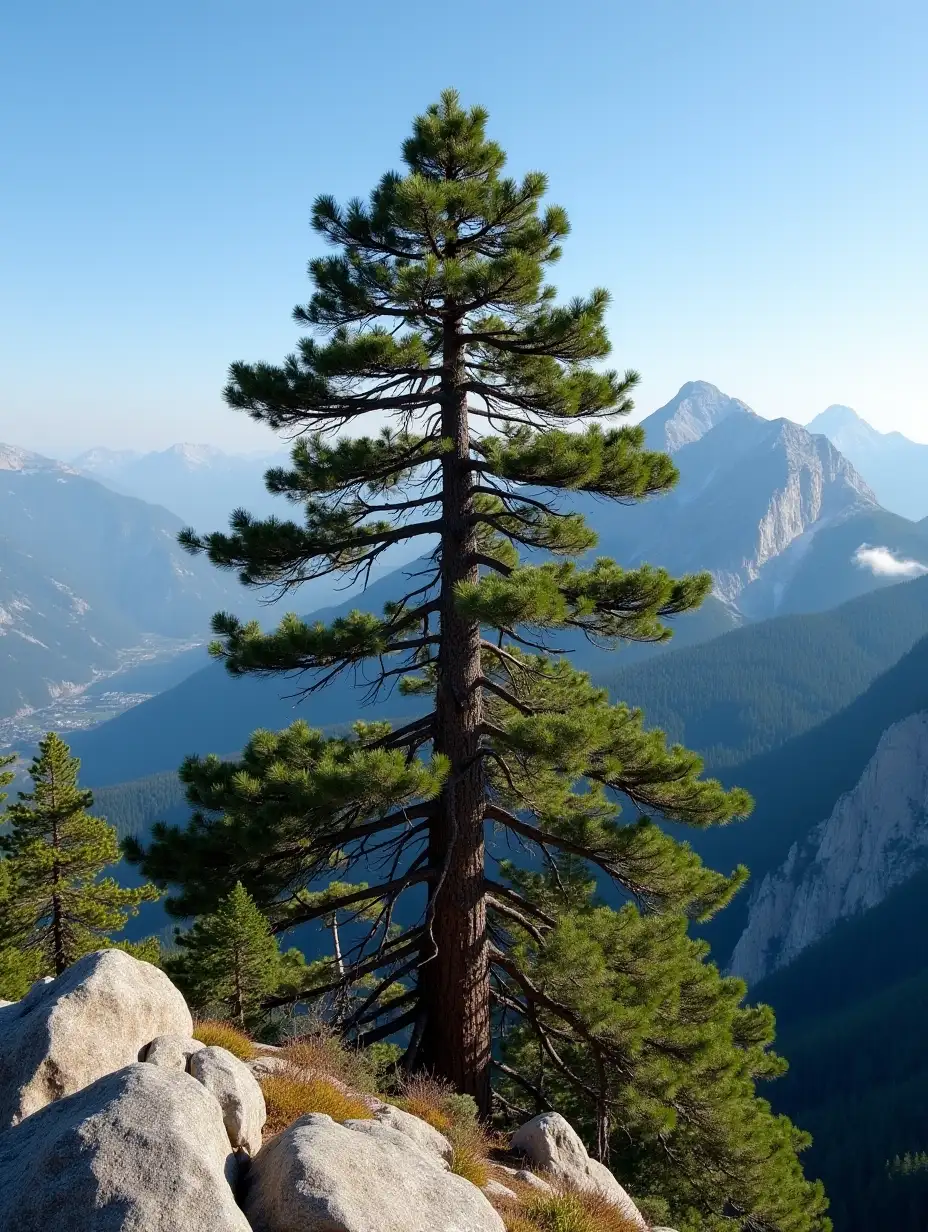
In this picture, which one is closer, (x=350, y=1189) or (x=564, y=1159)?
(x=350, y=1189)

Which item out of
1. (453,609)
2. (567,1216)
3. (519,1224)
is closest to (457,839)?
(453,609)

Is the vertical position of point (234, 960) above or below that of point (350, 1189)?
below

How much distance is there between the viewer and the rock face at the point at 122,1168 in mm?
5762

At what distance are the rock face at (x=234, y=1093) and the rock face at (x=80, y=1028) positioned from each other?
2.39 feet

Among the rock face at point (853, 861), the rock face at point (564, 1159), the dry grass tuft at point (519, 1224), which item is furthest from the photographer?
the rock face at point (853, 861)

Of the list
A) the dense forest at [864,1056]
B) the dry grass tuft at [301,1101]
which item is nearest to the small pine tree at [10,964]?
the dry grass tuft at [301,1101]

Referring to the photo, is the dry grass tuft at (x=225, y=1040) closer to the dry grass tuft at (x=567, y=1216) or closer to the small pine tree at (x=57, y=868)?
the dry grass tuft at (x=567, y=1216)

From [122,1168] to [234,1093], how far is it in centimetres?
169

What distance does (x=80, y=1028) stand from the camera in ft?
26.2

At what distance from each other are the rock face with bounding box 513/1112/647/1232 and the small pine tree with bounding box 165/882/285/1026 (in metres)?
4.44

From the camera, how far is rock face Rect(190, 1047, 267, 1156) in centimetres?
741

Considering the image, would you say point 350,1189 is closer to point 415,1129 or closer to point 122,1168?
point 122,1168

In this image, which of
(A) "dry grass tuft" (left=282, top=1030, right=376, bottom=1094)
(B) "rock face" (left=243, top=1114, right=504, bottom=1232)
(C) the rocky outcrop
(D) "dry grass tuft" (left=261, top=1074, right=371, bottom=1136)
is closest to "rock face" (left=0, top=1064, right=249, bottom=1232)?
(C) the rocky outcrop

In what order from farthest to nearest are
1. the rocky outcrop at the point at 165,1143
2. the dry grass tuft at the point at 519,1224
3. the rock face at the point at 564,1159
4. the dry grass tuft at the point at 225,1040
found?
1. the rock face at the point at 564,1159
2. the dry grass tuft at the point at 225,1040
3. the dry grass tuft at the point at 519,1224
4. the rocky outcrop at the point at 165,1143
